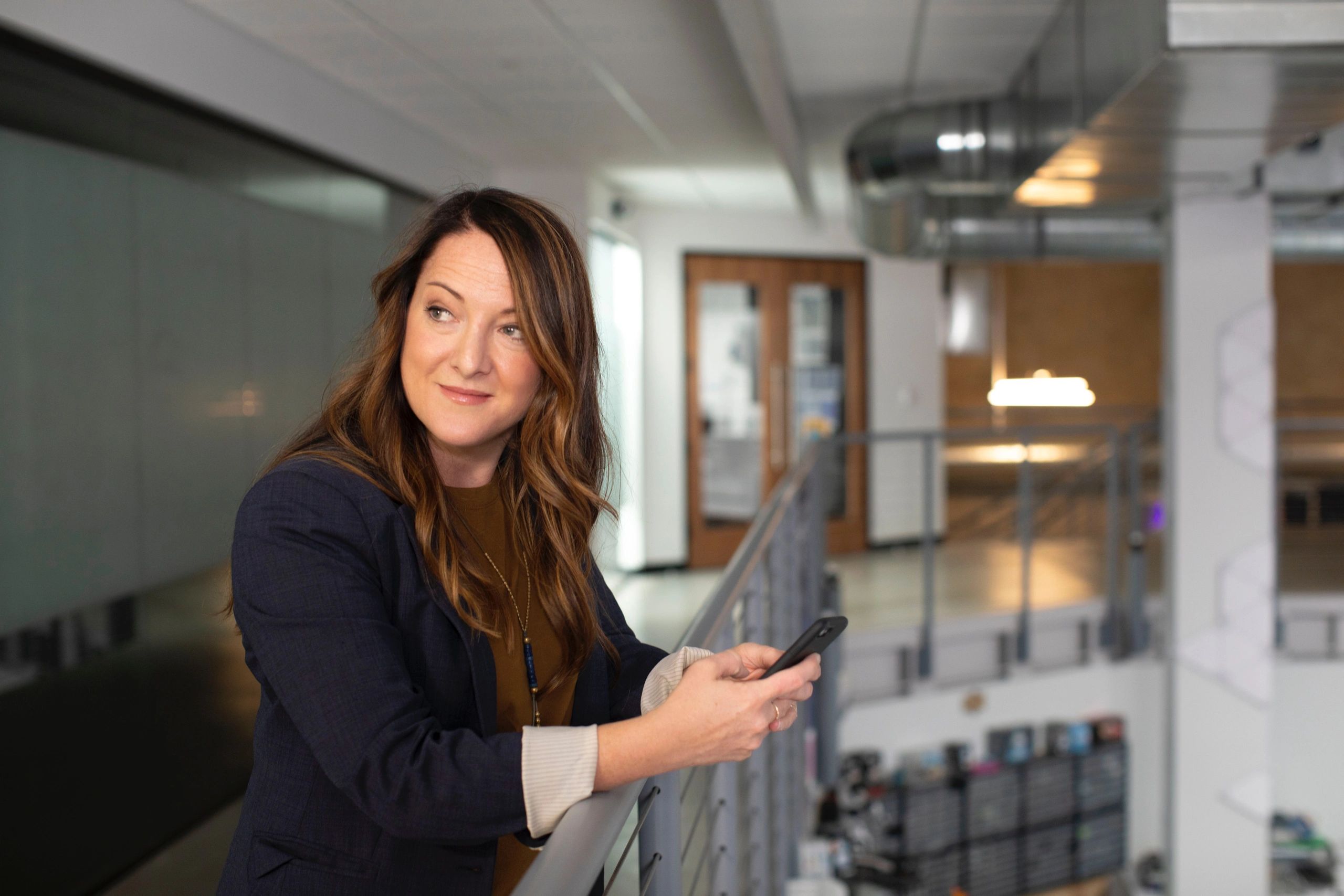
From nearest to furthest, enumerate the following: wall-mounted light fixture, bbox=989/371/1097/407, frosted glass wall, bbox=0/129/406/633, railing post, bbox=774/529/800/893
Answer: railing post, bbox=774/529/800/893 < frosted glass wall, bbox=0/129/406/633 < wall-mounted light fixture, bbox=989/371/1097/407

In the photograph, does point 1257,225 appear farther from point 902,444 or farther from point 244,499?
point 244,499

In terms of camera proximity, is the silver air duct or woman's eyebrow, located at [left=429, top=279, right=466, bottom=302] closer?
woman's eyebrow, located at [left=429, top=279, right=466, bottom=302]

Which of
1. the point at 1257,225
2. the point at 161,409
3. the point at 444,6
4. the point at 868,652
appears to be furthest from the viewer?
the point at 868,652

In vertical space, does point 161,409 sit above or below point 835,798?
above

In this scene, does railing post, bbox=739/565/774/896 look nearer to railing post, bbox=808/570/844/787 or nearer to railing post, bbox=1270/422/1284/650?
railing post, bbox=808/570/844/787

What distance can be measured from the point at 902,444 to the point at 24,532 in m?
4.98

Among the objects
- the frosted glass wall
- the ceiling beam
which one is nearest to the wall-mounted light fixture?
the ceiling beam

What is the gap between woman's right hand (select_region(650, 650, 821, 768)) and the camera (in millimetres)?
646

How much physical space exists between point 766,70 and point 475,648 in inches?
99.4

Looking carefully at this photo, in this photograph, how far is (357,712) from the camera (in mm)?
621

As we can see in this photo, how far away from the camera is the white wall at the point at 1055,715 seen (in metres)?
4.50

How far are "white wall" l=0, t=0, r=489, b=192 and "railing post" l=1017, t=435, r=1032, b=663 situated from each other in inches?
108

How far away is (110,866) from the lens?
7.32ft

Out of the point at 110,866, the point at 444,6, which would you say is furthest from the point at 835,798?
the point at 444,6
